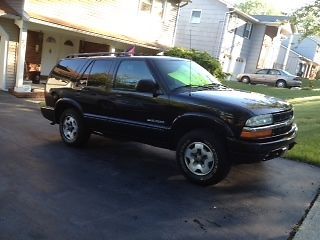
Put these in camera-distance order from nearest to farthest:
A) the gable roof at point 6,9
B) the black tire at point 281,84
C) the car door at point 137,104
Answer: the car door at point 137,104 → the gable roof at point 6,9 → the black tire at point 281,84

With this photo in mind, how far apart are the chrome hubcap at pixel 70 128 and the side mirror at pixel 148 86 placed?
1.85m

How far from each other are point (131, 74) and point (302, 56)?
48.4m

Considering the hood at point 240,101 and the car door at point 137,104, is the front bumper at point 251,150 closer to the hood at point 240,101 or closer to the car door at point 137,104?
the hood at point 240,101

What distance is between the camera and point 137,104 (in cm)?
660

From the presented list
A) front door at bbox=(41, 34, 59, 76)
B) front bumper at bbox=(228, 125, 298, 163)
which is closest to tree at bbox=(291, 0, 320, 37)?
front door at bbox=(41, 34, 59, 76)

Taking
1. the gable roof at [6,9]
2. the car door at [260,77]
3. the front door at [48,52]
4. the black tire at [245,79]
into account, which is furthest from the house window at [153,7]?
the black tire at [245,79]

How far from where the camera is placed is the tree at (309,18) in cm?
2057

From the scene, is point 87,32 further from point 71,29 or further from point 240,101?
point 240,101

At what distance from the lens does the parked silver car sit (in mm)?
30906

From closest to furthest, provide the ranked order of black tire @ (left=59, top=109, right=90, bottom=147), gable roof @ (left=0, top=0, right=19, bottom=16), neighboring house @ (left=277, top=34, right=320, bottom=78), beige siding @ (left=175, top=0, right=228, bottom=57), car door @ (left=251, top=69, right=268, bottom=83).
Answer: black tire @ (left=59, top=109, right=90, bottom=147)
gable roof @ (left=0, top=0, right=19, bottom=16)
beige siding @ (left=175, top=0, right=228, bottom=57)
car door @ (left=251, top=69, right=268, bottom=83)
neighboring house @ (left=277, top=34, right=320, bottom=78)

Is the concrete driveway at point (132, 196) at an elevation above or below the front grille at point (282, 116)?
below

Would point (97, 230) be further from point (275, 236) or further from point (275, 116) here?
point (275, 116)

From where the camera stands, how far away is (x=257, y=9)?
280 ft

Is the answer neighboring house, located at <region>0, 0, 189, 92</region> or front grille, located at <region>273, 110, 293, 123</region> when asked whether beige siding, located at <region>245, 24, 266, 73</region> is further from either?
front grille, located at <region>273, 110, 293, 123</region>
